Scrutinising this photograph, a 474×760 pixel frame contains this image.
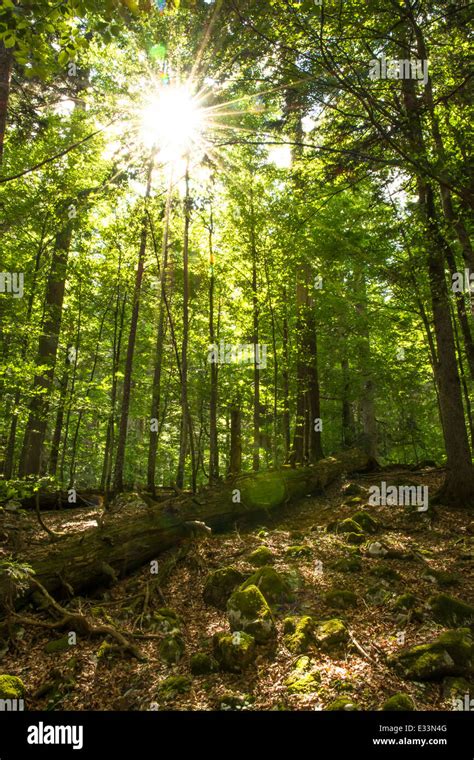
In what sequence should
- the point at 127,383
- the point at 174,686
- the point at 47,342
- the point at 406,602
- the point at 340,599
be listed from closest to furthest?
the point at 174,686
the point at 406,602
the point at 340,599
the point at 127,383
the point at 47,342

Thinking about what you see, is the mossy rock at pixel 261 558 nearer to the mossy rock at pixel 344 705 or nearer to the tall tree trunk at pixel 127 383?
the mossy rock at pixel 344 705

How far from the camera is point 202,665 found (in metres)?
5.05

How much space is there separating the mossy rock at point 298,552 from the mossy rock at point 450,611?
2540 millimetres

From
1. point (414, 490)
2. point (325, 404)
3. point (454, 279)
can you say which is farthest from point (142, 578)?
point (325, 404)

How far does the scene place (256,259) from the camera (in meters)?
14.3

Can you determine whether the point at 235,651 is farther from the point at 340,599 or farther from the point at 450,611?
the point at 450,611

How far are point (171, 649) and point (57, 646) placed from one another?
1.57m

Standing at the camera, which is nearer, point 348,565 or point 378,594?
point 378,594

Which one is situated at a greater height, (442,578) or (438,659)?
(442,578)

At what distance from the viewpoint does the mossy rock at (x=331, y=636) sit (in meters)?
5.08

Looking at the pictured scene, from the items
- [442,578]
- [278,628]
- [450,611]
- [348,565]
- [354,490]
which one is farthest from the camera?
[354,490]

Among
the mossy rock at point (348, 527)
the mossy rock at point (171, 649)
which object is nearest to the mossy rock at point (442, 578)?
the mossy rock at point (348, 527)

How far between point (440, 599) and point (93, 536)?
5653 mm

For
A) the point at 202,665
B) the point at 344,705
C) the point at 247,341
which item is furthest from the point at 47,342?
the point at 344,705
